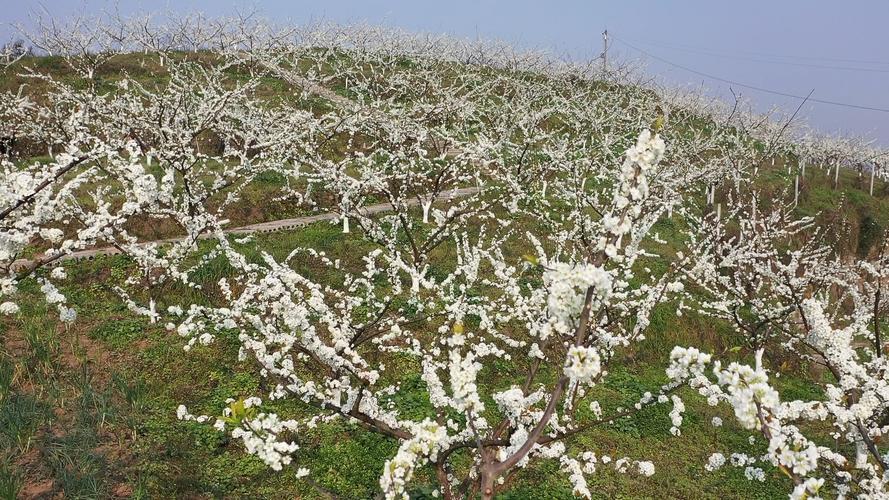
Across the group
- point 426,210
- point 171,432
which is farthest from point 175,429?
point 426,210

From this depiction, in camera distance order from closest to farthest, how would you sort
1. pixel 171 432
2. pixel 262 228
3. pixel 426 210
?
pixel 171 432
pixel 426 210
pixel 262 228

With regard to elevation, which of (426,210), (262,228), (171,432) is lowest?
(171,432)

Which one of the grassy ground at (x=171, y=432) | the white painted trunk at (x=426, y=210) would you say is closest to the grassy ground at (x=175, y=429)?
the grassy ground at (x=171, y=432)

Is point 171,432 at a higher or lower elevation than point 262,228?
lower

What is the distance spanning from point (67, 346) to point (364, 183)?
634 cm

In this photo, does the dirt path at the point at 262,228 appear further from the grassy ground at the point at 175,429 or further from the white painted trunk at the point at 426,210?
the grassy ground at the point at 175,429

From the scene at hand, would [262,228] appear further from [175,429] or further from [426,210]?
[175,429]

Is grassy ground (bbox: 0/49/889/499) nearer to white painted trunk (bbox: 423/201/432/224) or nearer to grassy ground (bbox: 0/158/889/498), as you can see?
grassy ground (bbox: 0/158/889/498)

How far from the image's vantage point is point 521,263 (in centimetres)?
1302

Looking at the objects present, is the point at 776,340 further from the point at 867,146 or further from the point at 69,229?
the point at 867,146

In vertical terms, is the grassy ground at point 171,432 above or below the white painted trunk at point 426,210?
below

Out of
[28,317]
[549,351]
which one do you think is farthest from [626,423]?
[28,317]

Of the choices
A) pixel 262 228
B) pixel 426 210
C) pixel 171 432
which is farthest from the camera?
pixel 262 228

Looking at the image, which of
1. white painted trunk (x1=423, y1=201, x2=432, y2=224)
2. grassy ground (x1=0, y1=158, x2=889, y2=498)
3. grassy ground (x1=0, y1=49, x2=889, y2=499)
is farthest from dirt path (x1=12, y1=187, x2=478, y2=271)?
grassy ground (x1=0, y1=158, x2=889, y2=498)
